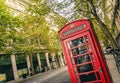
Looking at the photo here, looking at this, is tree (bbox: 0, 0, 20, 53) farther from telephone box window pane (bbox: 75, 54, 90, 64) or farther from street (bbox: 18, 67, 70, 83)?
telephone box window pane (bbox: 75, 54, 90, 64)

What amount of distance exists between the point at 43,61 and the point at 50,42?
5.54 meters

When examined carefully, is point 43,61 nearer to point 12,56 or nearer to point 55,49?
point 55,49

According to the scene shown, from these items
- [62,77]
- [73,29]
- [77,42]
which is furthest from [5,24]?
[77,42]

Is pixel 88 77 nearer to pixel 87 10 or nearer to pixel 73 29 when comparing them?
pixel 73 29

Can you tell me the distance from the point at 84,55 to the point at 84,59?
0.17 metres

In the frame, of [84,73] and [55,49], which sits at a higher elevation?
[55,49]

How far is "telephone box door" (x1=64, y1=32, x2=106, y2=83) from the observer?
21.8 ft

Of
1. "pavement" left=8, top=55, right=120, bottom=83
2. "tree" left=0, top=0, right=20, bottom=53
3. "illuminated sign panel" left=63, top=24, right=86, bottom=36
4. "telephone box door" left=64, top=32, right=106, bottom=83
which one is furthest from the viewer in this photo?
"tree" left=0, top=0, right=20, bottom=53

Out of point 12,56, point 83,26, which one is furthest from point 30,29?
point 83,26

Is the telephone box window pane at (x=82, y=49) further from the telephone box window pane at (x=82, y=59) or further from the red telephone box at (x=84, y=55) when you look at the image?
the telephone box window pane at (x=82, y=59)

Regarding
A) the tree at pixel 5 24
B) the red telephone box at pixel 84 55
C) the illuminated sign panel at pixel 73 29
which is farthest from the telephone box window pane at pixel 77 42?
the tree at pixel 5 24

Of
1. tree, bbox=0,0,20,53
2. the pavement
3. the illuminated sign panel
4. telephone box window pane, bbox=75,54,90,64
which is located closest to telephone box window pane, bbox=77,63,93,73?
telephone box window pane, bbox=75,54,90,64

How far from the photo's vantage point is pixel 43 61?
38.8 m

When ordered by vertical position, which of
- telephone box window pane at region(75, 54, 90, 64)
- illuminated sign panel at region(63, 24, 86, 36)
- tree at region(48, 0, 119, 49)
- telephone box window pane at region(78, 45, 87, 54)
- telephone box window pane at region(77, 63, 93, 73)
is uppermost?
tree at region(48, 0, 119, 49)
